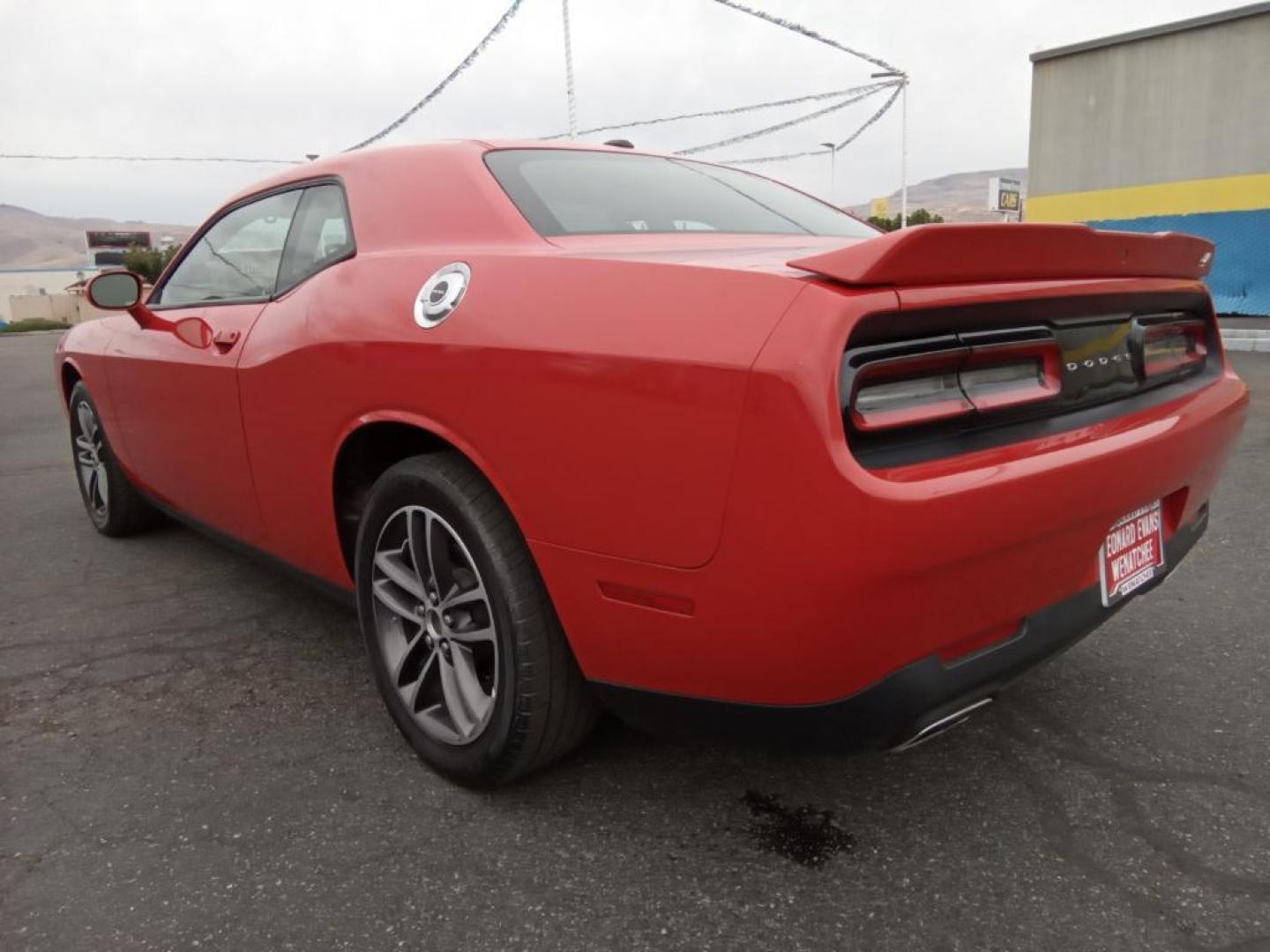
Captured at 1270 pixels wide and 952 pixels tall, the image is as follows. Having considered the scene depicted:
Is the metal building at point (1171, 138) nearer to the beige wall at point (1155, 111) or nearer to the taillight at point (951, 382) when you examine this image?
the beige wall at point (1155, 111)

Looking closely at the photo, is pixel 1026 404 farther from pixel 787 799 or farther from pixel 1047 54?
pixel 1047 54

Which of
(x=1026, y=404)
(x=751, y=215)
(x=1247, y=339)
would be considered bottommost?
(x=1247, y=339)

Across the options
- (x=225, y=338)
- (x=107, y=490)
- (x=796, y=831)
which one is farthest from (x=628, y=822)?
(x=107, y=490)

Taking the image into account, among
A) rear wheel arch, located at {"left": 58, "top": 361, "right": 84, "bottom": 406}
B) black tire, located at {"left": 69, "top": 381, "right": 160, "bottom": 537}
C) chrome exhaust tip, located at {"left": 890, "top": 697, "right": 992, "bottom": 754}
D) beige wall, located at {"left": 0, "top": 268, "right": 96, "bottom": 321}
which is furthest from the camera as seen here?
beige wall, located at {"left": 0, "top": 268, "right": 96, "bottom": 321}

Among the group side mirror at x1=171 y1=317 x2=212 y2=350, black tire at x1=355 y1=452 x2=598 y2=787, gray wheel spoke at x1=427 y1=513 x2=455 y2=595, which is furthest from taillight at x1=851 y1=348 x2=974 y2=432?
side mirror at x1=171 y1=317 x2=212 y2=350

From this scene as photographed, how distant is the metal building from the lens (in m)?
14.5

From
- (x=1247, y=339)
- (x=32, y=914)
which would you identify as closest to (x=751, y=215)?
(x=32, y=914)

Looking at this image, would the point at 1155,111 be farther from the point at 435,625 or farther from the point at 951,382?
the point at 435,625

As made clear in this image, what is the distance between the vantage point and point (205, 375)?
9.45 feet

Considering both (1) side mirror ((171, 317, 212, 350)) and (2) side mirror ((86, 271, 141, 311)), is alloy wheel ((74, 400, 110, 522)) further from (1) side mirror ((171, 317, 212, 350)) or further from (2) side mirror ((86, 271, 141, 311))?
(1) side mirror ((171, 317, 212, 350))

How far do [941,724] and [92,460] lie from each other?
13.2 feet

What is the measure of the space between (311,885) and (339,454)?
1.00m

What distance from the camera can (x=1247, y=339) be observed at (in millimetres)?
11391

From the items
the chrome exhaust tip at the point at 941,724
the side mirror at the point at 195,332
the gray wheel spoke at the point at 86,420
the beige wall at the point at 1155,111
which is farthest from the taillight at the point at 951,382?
the beige wall at the point at 1155,111
